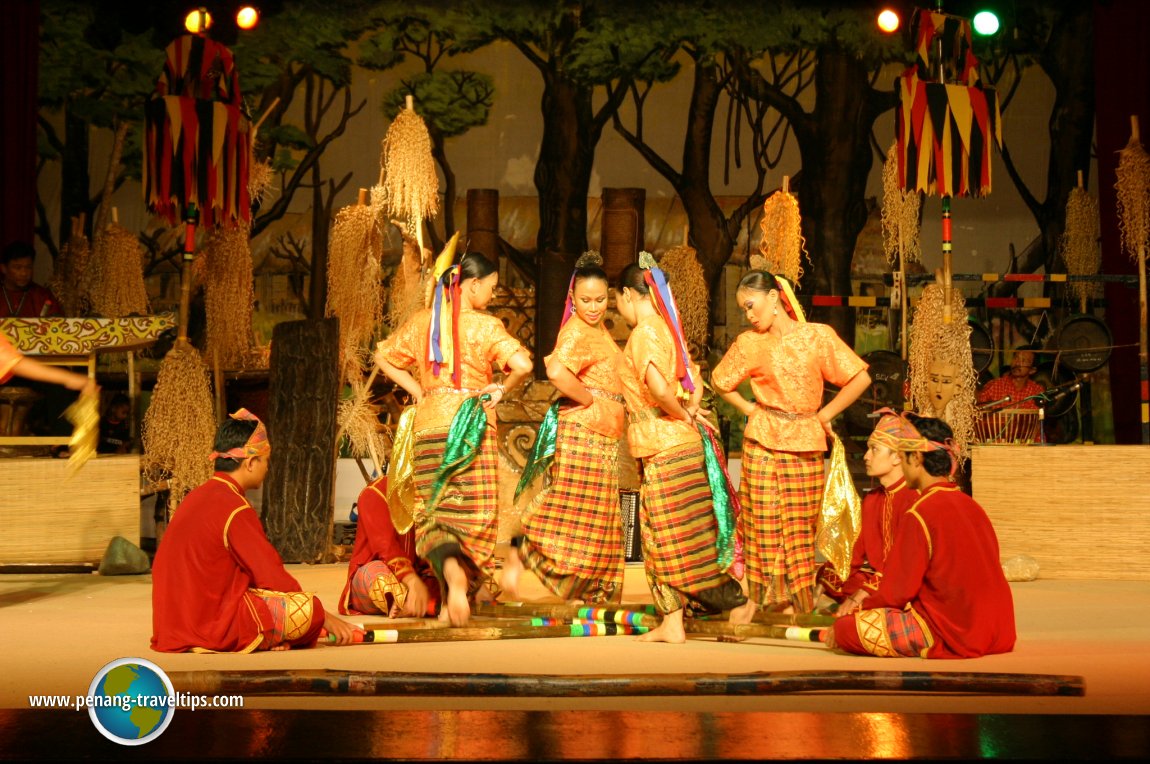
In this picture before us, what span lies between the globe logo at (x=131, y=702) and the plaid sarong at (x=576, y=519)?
7.74 feet

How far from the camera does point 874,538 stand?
16.9 ft

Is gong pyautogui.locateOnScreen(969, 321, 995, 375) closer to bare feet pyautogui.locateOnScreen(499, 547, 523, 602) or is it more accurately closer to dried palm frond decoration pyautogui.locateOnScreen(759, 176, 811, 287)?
dried palm frond decoration pyautogui.locateOnScreen(759, 176, 811, 287)

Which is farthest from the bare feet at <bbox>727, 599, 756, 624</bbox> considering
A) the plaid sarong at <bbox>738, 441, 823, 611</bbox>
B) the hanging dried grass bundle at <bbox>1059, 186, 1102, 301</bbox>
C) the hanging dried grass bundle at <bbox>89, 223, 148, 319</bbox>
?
the hanging dried grass bundle at <bbox>89, 223, 148, 319</bbox>

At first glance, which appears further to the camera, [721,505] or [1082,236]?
[1082,236]

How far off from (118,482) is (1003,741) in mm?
5229

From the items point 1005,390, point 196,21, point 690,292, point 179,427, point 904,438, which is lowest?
point 904,438

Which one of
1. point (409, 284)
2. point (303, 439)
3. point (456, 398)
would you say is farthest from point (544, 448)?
point (409, 284)

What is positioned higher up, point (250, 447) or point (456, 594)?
point (250, 447)

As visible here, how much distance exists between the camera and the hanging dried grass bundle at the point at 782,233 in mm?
8609

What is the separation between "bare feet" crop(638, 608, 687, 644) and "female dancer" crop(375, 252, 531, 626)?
78 cm

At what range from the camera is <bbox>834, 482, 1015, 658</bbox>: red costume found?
4.22 metres

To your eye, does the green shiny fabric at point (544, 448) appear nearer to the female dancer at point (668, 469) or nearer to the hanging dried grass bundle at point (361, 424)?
the female dancer at point (668, 469)

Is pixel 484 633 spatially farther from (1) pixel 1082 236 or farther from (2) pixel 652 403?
(1) pixel 1082 236

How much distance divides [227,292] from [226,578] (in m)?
4.54
